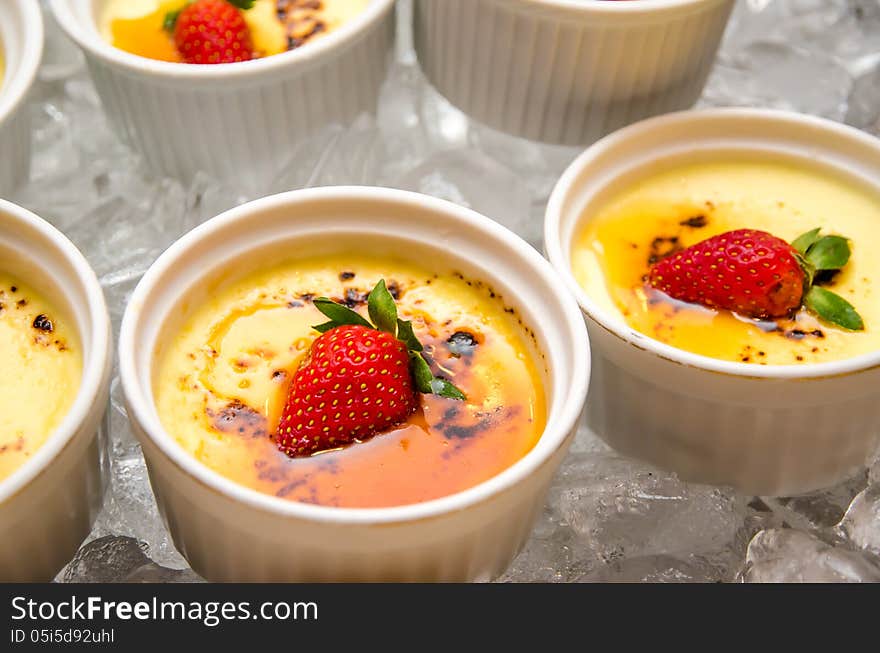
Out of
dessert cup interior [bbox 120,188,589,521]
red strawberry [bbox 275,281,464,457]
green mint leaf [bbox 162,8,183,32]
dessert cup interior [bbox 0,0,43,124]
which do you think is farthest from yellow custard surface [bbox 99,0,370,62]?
red strawberry [bbox 275,281,464,457]

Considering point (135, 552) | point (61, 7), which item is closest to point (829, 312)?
point (135, 552)

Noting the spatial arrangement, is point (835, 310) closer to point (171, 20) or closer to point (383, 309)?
point (383, 309)

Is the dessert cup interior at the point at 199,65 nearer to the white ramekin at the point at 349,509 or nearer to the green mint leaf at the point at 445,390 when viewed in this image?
the white ramekin at the point at 349,509

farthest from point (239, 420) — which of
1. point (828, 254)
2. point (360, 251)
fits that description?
point (828, 254)

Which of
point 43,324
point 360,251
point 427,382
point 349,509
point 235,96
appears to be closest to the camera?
point 349,509

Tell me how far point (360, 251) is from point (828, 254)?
2.12ft

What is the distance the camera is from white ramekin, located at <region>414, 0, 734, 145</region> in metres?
1.72

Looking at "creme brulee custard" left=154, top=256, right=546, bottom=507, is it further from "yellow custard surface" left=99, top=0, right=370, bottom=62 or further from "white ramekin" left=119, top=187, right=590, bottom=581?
"yellow custard surface" left=99, top=0, right=370, bottom=62

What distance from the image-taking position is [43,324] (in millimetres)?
1458

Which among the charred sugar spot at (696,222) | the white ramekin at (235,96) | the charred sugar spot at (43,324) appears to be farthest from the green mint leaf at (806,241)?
the charred sugar spot at (43,324)

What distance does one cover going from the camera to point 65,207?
1.98 meters

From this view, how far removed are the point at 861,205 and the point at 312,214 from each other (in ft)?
2.69
